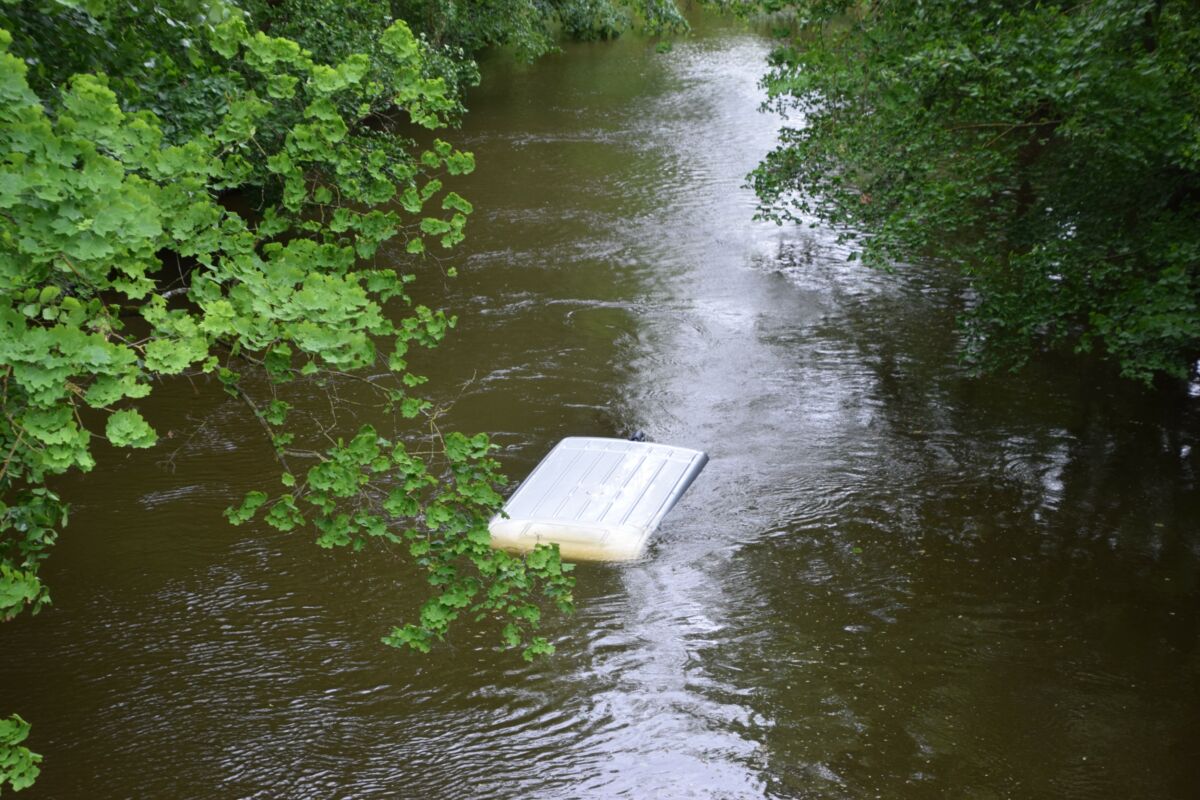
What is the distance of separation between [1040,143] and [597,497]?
15.4ft

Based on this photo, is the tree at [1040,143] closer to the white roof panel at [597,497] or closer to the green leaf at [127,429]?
the white roof panel at [597,497]

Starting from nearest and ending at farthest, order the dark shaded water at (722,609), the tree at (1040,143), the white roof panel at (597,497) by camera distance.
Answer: the dark shaded water at (722,609) < the tree at (1040,143) < the white roof panel at (597,497)

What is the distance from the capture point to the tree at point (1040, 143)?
6914 mm

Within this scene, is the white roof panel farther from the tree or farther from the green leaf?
the green leaf

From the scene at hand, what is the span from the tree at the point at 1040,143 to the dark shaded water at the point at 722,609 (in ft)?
4.32

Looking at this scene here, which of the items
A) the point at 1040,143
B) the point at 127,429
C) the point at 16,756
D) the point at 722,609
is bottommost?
the point at 722,609

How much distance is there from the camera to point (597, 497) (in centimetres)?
843

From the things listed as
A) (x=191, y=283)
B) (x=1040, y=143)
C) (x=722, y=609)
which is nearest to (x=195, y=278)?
(x=191, y=283)

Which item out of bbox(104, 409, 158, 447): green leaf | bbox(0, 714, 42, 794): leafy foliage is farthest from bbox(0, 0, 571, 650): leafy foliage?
bbox(0, 714, 42, 794): leafy foliage

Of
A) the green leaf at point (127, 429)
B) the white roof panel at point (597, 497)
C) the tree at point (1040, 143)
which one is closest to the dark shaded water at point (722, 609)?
the white roof panel at point (597, 497)

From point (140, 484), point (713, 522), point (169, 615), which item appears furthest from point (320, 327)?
point (140, 484)

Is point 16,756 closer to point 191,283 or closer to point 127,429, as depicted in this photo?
point 127,429

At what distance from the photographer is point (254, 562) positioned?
316 inches

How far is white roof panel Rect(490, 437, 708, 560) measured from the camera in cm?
792
